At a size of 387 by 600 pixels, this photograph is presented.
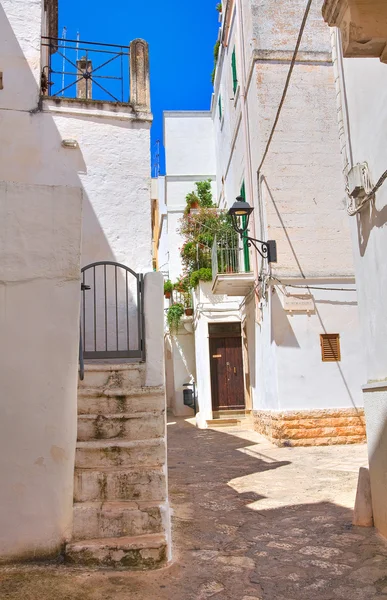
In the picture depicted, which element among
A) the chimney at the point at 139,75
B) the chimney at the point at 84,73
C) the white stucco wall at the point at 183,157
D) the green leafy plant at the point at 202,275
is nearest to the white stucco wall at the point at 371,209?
the chimney at the point at 139,75

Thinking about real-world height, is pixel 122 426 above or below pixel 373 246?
below

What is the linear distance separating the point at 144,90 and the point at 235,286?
550cm

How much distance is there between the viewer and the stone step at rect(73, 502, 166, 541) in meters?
3.98

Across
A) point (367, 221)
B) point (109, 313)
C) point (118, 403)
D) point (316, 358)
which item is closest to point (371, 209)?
point (367, 221)

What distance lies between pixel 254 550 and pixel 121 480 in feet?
4.00

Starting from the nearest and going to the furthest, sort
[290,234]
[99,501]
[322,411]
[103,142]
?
1. [99,501]
2. [103,142]
3. [322,411]
4. [290,234]

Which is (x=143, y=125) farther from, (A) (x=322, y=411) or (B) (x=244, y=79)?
(A) (x=322, y=411)

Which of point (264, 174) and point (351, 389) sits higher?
point (264, 174)

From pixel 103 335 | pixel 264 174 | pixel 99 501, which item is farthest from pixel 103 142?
pixel 99 501

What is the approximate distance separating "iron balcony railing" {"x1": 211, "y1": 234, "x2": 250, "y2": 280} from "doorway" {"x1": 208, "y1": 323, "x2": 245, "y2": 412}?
307cm

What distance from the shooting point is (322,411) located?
10.5 meters

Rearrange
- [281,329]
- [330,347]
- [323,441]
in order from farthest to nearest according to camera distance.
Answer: [330,347]
[281,329]
[323,441]

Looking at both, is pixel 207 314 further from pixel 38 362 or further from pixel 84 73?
pixel 38 362

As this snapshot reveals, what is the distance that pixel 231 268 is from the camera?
1381 centimetres
